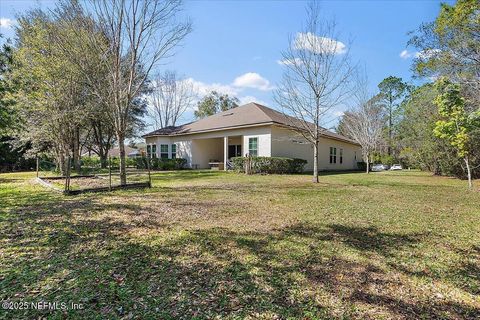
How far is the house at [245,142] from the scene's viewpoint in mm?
18125

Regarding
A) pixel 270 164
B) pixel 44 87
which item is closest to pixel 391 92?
pixel 270 164

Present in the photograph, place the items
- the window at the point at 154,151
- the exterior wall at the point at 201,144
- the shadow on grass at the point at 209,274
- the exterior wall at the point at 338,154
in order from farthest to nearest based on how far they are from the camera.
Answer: the window at the point at 154,151 → the exterior wall at the point at 338,154 → the exterior wall at the point at 201,144 → the shadow on grass at the point at 209,274

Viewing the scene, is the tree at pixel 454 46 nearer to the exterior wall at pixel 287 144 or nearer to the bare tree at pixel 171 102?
the exterior wall at pixel 287 144

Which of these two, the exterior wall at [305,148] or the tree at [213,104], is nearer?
the exterior wall at [305,148]

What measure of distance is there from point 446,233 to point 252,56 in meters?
12.8

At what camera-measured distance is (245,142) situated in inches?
750

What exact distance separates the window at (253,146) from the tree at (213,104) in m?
30.1

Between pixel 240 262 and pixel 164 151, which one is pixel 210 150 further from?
pixel 240 262

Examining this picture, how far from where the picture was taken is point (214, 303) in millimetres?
2695

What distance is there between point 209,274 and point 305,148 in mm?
18571

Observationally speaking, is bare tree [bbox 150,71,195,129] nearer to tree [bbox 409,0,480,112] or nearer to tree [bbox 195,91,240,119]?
tree [bbox 195,91,240,119]

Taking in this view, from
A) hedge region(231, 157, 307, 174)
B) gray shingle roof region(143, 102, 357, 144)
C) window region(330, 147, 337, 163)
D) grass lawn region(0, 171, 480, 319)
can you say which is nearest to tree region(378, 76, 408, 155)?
window region(330, 147, 337, 163)

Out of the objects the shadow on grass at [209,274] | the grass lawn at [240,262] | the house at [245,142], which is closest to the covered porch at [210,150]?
the house at [245,142]

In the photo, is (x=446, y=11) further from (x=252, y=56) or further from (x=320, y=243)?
(x=320, y=243)
